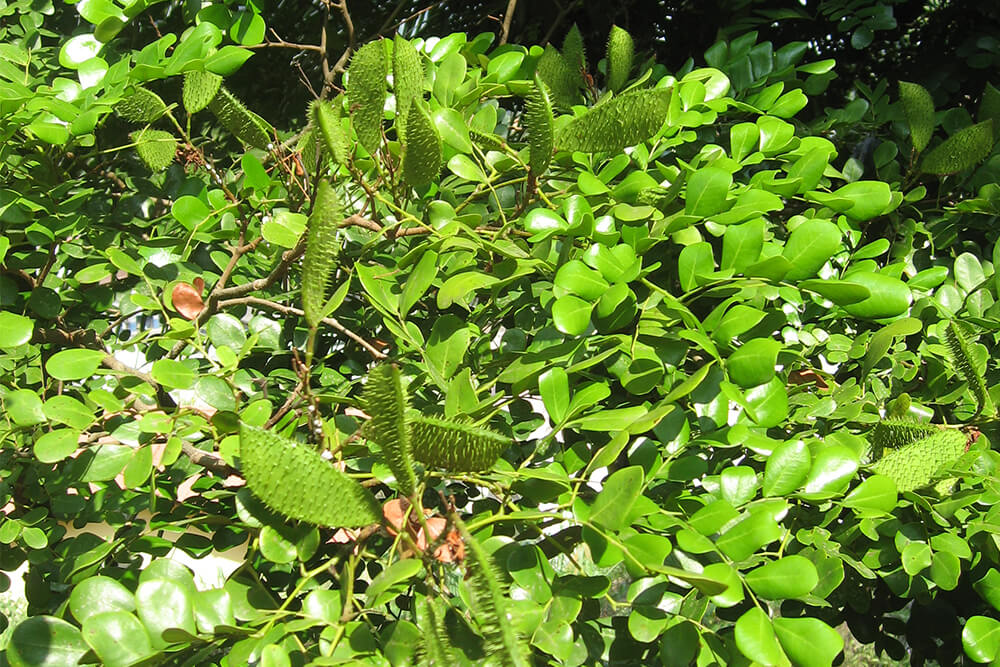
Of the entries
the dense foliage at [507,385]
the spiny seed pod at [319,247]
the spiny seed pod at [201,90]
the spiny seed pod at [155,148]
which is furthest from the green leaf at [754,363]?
the spiny seed pod at [155,148]

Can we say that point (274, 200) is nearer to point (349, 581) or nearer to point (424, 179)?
point (424, 179)

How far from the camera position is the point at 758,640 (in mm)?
652

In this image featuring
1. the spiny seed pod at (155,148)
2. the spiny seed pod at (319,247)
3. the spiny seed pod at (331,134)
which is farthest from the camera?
the spiny seed pod at (155,148)

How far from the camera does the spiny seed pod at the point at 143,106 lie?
96 centimetres

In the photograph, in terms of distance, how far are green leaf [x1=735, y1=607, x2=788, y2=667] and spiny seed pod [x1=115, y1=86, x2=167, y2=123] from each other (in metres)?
0.80

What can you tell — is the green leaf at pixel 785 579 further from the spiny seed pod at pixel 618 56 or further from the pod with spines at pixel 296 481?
the spiny seed pod at pixel 618 56

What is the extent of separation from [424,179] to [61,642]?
50cm

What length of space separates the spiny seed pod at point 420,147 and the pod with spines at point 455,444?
0.30 metres

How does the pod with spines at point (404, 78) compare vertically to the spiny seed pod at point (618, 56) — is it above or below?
above

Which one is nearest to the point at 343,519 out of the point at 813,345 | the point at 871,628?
the point at 813,345

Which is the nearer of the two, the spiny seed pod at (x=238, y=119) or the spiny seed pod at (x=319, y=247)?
the spiny seed pod at (x=319, y=247)

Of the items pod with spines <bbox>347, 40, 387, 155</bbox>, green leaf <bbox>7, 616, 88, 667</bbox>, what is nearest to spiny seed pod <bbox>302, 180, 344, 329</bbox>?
pod with spines <bbox>347, 40, 387, 155</bbox>

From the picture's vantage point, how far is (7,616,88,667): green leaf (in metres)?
0.67

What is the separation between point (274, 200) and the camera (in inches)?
42.7
